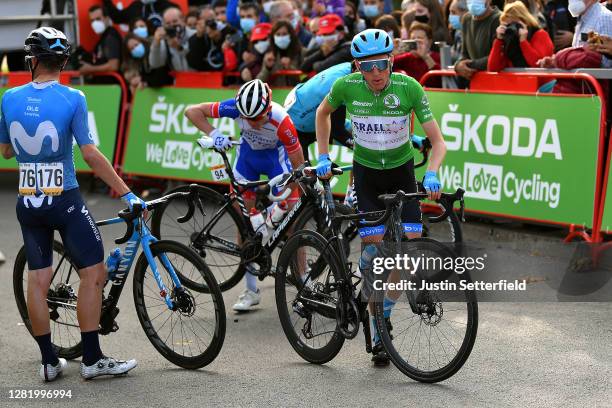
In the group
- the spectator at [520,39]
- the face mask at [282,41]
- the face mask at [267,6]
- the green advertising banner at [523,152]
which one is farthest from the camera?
the face mask at [267,6]

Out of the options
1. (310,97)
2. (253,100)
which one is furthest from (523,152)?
(253,100)

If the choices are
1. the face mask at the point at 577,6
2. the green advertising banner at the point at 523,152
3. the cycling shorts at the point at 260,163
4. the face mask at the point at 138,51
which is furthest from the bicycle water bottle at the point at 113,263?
the face mask at the point at 138,51

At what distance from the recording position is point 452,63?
11.5 meters

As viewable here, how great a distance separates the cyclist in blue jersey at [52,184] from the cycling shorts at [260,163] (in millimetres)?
2134

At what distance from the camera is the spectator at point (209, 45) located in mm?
13427

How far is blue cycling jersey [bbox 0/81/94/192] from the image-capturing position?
6.51 metres

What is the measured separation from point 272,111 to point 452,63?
3.80 m

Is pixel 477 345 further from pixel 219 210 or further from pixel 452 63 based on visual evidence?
pixel 452 63

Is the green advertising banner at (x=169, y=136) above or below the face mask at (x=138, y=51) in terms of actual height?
below

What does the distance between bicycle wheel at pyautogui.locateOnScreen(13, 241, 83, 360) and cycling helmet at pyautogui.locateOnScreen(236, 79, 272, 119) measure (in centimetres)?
168

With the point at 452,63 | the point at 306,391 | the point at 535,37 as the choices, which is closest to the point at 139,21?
the point at 452,63

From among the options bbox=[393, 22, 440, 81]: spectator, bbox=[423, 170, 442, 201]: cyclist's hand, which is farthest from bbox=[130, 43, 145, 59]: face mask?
bbox=[423, 170, 442, 201]: cyclist's hand

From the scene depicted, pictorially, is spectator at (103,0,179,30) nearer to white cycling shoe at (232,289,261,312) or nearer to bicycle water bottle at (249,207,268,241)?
bicycle water bottle at (249,207,268,241)

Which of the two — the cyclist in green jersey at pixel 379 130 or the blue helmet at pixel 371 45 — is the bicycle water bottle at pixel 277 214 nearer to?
the cyclist in green jersey at pixel 379 130
